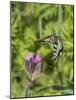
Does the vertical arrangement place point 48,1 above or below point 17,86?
above

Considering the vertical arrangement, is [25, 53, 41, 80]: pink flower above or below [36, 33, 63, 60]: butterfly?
below

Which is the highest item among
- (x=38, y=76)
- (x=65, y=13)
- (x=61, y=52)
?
(x=65, y=13)

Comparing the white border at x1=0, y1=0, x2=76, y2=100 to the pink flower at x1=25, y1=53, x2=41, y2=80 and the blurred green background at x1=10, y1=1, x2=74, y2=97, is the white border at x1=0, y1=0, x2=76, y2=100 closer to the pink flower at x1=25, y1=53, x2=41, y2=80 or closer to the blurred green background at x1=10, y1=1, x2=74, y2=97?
the blurred green background at x1=10, y1=1, x2=74, y2=97

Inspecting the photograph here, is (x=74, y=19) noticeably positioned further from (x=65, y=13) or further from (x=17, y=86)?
(x=17, y=86)

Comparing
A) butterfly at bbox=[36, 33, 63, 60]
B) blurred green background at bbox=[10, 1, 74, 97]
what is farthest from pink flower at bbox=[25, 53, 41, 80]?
butterfly at bbox=[36, 33, 63, 60]
